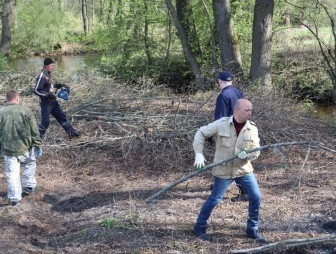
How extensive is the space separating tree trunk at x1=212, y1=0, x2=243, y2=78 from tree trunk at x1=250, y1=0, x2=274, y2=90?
0.71 meters

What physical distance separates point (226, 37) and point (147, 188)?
7.22 metres

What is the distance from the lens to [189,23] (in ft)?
51.5

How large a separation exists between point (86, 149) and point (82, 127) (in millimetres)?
1033

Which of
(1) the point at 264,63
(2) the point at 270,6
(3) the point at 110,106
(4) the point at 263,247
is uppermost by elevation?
(2) the point at 270,6

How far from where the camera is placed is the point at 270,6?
11758mm

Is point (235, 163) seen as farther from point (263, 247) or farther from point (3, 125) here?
point (3, 125)

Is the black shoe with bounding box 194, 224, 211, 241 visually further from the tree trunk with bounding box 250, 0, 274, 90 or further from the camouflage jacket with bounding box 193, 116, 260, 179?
the tree trunk with bounding box 250, 0, 274, 90

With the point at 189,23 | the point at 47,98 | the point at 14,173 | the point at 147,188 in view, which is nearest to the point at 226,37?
the point at 189,23

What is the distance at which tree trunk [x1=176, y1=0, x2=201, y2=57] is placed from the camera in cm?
1554

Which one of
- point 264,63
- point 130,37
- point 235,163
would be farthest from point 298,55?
point 235,163

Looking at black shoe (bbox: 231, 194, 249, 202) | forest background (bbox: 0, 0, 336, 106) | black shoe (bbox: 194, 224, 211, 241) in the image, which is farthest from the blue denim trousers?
forest background (bbox: 0, 0, 336, 106)

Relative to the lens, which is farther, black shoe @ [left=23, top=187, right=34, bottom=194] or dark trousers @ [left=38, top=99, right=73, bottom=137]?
dark trousers @ [left=38, top=99, right=73, bottom=137]

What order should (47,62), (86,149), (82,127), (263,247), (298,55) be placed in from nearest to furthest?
(263,247), (47,62), (86,149), (82,127), (298,55)

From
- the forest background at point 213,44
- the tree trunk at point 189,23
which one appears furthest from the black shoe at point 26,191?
the tree trunk at point 189,23
